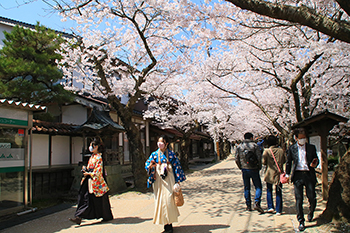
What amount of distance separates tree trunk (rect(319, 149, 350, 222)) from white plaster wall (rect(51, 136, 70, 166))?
9.41 meters

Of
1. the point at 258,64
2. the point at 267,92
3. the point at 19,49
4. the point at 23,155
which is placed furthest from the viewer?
the point at 267,92

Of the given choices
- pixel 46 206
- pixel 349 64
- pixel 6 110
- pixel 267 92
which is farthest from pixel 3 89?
pixel 267 92

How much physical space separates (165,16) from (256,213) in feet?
22.6

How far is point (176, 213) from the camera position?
4.82 m

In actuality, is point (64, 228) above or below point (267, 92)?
below

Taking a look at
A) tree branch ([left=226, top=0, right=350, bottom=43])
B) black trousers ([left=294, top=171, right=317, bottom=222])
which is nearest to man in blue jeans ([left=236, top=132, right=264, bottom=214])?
black trousers ([left=294, top=171, right=317, bottom=222])

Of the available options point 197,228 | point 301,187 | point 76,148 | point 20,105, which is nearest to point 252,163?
point 301,187

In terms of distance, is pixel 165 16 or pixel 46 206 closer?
pixel 46 206

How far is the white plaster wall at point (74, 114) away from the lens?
1266 cm

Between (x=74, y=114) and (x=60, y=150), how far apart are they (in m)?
2.55

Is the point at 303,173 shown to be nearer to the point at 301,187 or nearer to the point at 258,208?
the point at 301,187

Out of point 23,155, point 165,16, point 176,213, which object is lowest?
point 176,213

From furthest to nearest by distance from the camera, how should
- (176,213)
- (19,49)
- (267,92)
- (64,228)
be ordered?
(267,92) < (19,49) < (64,228) < (176,213)

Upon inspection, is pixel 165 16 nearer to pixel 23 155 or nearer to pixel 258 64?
pixel 258 64
